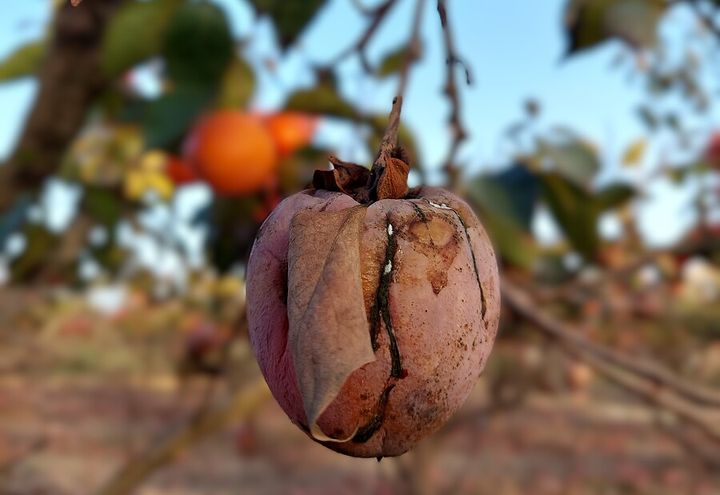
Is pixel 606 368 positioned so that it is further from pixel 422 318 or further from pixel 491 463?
pixel 491 463

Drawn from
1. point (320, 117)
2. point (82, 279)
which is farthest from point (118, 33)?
point (82, 279)

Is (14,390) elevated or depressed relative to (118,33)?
depressed

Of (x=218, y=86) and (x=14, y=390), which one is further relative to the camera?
(x=14, y=390)

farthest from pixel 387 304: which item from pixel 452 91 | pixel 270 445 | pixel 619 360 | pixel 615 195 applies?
pixel 270 445

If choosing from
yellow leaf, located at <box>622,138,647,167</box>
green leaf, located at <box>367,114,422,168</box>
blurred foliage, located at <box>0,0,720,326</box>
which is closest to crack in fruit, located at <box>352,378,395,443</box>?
blurred foliage, located at <box>0,0,720,326</box>

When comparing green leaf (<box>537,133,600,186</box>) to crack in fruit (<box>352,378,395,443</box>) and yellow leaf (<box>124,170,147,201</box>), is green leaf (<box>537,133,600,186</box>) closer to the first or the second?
crack in fruit (<box>352,378,395,443</box>)

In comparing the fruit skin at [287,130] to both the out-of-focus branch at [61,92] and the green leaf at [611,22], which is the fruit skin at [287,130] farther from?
the green leaf at [611,22]

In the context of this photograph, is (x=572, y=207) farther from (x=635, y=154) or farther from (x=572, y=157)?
(x=635, y=154)
